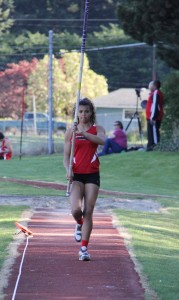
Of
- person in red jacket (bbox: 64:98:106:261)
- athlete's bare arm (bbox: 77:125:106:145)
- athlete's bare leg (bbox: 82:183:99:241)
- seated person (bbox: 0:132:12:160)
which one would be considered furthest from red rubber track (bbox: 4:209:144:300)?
seated person (bbox: 0:132:12:160)

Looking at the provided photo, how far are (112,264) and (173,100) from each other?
63.8 ft

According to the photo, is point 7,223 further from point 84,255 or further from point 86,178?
point 84,255

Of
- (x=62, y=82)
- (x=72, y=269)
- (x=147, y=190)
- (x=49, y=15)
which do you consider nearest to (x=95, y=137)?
(x=72, y=269)

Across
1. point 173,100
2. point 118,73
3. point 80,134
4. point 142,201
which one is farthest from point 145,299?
point 118,73

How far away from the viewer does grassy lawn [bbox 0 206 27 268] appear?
36.1 feet

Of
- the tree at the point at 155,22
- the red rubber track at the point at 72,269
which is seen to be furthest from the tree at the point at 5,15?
the red rubber track at the point at 72,269

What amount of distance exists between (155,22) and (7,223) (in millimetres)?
14733

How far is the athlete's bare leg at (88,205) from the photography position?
10.4 metres

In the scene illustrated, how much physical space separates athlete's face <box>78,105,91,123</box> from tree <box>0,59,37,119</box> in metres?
50.3

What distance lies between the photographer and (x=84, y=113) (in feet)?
34.3

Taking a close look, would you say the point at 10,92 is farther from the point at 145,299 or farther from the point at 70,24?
the point at 145,299

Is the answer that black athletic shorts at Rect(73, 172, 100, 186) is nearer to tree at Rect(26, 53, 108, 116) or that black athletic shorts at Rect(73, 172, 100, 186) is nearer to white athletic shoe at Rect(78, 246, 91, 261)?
white athletic shoe at Rect(78, 246, 91, 261)

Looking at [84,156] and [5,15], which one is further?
[5,15]

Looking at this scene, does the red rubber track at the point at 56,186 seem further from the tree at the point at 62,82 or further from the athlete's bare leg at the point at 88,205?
the tree at the point at 62,82
